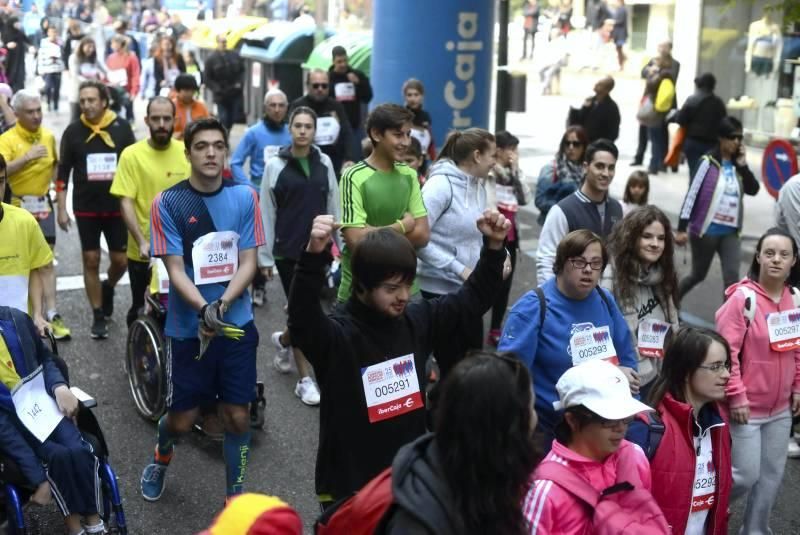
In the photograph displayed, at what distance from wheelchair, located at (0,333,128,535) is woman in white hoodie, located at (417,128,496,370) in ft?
6.56

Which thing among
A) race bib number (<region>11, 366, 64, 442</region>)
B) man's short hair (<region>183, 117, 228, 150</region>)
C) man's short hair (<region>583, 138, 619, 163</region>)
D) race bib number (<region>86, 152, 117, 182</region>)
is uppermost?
man's short hair (<region>183, 117, 228, 150</region>)

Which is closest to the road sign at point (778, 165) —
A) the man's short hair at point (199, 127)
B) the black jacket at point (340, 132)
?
the black jacket at point (340, 132)

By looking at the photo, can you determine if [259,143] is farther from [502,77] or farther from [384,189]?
[502,77]

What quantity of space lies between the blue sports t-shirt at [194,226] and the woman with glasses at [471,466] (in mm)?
2746

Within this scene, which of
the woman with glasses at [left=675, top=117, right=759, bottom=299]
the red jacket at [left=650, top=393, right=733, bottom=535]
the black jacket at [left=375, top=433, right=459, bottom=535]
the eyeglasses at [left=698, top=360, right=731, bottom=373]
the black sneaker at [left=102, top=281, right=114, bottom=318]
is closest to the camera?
the black jacket at [left=375, top=433, right=459, bottom=535]

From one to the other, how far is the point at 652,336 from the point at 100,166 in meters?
4.49

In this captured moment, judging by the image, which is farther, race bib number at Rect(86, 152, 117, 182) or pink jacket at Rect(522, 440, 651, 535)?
race bib number at Rect(86, 152, 117, 182)

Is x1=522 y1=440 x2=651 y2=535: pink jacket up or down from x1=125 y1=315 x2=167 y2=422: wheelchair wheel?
up

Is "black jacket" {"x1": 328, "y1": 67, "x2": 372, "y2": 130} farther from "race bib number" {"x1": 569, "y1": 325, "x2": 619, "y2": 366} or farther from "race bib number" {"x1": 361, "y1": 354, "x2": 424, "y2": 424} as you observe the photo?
"race bib number" {"x1": 361, "y1": 354, "x2": 424, "y2": 424}

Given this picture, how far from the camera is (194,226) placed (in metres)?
5.30

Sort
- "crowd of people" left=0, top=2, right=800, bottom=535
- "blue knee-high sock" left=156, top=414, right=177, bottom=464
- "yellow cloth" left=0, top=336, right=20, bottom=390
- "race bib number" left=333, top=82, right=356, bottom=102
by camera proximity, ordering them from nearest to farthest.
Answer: "crowd of people" left=0, top=2, right=800, bottom=535 → "yellow cloth" left=0, top=336, right=20, bottom=390 → "blue knee-high sock" left=156, top=414, right=177, bottom=464 → "race bib number" left=333, top=82, right=356, bottom=102

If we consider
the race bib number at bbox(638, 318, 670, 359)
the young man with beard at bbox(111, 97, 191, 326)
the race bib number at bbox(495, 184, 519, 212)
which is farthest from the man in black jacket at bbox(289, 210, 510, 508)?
the race bib number at bbox(495, 184, 519, 212)

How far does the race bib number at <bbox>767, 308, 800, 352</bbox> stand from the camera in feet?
17.4

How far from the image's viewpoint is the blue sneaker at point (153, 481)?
577 centimetres
